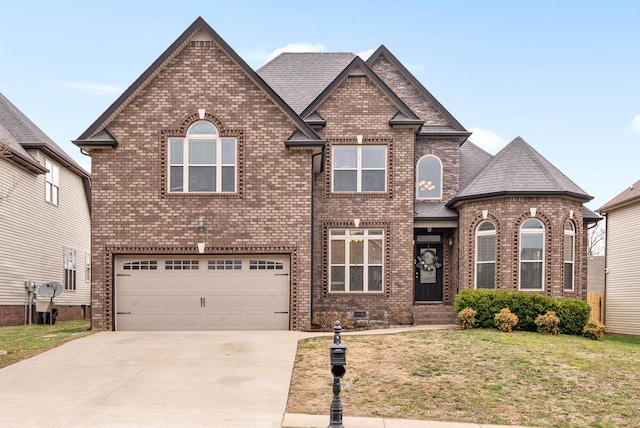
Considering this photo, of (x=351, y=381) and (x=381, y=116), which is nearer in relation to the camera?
(x=351, y=381)

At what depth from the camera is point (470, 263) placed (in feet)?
61.3

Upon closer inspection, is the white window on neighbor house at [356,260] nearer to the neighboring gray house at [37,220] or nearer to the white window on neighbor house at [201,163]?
the white window on neighbor house at [201,163]

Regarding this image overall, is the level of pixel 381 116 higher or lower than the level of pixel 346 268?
higher

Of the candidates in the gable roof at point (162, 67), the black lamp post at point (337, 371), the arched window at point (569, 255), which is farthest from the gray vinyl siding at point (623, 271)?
the black lamp post at point (337, 371)

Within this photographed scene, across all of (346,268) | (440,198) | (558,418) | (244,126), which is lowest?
(558,418)

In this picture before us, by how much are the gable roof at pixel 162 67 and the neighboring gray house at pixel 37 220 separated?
2864mm

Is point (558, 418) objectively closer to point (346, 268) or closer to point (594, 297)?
point (346, 268)

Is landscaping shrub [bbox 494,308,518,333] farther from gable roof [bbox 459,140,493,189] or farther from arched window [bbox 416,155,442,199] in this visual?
gable roof [bbox 459,140,493,189]

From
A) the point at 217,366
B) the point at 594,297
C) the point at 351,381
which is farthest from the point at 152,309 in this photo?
the point at 594,297

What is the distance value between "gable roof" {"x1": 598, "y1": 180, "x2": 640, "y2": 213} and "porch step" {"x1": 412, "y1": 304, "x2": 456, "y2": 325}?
9623 mm

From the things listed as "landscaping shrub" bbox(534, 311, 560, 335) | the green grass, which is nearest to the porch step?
"landscaping shrub" bbox(534, 311, 560, 335)

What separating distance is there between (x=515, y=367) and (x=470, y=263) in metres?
7.43

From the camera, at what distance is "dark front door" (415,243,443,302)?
2048 centimetres

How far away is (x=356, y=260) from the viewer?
62.0 ft
